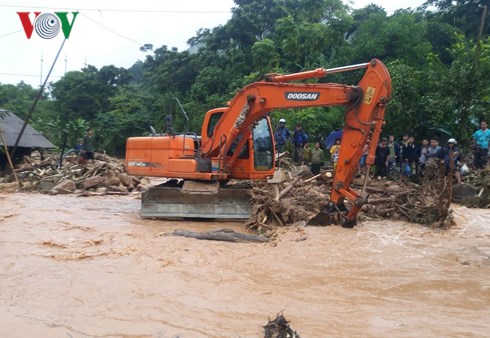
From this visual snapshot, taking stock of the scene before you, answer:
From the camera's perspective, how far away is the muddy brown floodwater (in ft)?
14.9

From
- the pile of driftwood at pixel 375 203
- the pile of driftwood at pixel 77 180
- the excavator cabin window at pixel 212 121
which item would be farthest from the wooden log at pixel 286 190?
the pile of driftwood at pixel 77 180

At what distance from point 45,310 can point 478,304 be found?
4.48 meters

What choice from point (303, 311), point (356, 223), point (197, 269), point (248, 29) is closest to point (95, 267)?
point (197, 269)

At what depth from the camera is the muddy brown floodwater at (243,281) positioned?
4.53m

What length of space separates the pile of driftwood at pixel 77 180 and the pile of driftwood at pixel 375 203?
686 centimetres

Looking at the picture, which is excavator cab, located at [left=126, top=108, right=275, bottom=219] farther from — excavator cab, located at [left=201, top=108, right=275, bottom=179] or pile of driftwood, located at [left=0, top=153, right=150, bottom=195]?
pile of driftwood, located at [left=0, top=153, right=150, bottom=195]

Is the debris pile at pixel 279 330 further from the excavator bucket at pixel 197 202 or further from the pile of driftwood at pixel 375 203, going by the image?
the excavator bucket at pixel 197 202

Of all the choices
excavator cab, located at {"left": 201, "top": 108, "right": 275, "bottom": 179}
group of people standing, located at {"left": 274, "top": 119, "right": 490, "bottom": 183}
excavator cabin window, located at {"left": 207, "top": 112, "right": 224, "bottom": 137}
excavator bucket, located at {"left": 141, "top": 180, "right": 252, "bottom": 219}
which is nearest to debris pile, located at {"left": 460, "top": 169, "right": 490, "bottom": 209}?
group of people standing, located at {"left": 274, "top": 119, "right": 490, "bottom": 183}

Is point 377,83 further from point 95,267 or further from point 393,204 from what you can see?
point 95,267

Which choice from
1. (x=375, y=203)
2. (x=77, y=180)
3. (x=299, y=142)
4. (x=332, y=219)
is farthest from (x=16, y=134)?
(x=332, y=219)

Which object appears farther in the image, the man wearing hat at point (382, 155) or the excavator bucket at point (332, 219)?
the man wearing hat at point (382, 155)

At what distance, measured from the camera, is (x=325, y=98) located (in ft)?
27.8

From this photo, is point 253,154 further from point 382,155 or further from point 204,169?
point 382,155

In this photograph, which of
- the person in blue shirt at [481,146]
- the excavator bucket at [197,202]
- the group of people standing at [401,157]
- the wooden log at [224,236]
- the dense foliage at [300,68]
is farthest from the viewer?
the dense foliage at [300,68]
